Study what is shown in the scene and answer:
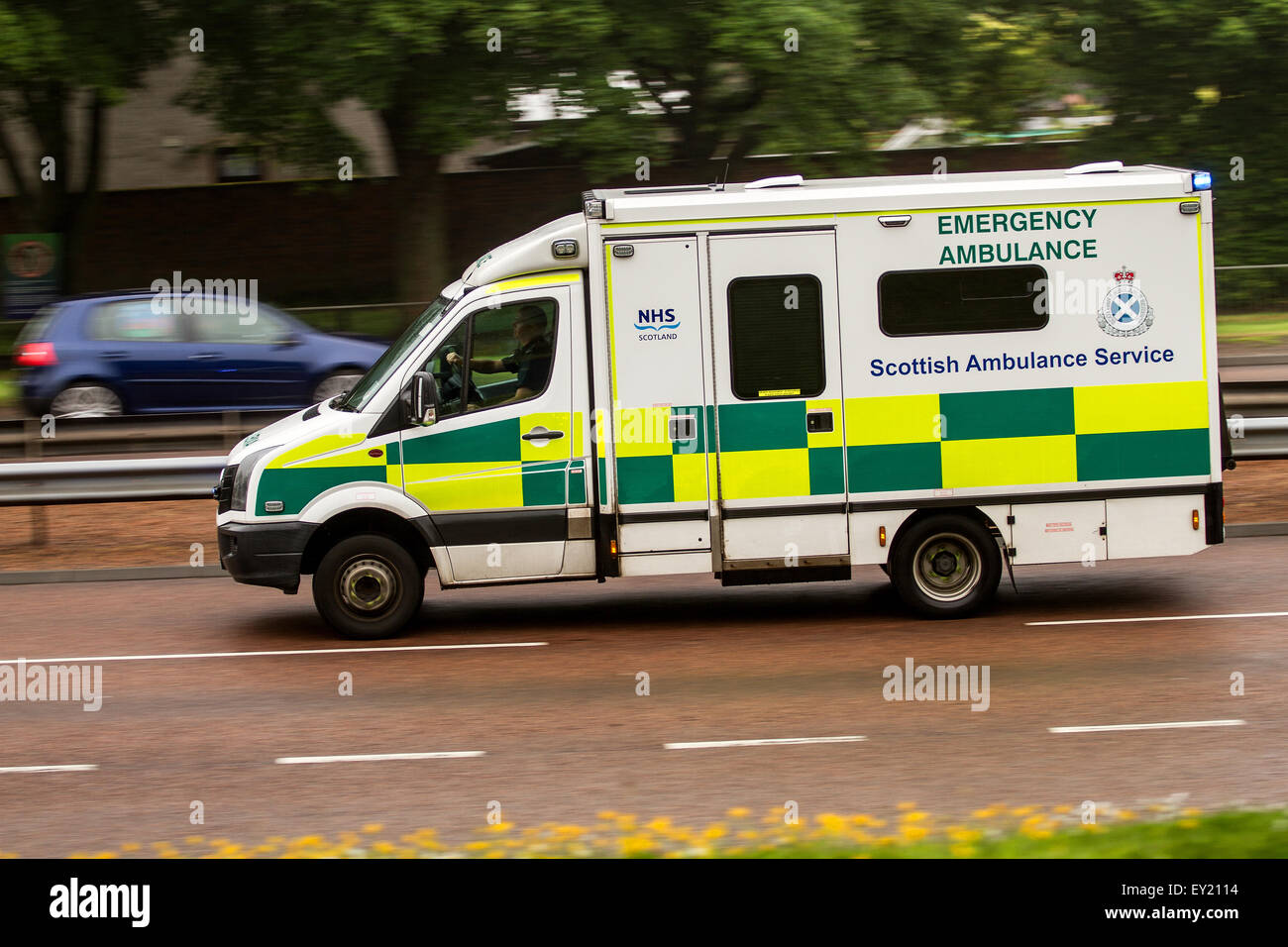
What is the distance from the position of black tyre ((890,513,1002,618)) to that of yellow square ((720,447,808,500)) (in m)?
0.84

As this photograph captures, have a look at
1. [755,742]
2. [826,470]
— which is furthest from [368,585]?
[755,742]

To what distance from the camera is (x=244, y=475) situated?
9711 mm

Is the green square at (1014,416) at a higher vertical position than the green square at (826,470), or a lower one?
higher

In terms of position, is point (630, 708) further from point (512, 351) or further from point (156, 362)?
point (156, 362)

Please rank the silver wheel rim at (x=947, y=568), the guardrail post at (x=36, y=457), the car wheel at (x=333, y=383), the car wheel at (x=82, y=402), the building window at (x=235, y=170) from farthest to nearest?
the building window at (x=235, y=170)
the car wheel at (x=333, y=383)
the car wheel at (x=82, y=402)
the guardrail post at (x=36, y=457)
the silver wheel rim at (x=947, y=568)

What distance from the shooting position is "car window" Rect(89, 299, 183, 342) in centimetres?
1738

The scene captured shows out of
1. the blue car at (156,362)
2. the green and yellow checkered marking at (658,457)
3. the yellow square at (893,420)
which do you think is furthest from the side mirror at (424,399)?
the blue car at (156,362)

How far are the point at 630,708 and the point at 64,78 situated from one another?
19.1 meters

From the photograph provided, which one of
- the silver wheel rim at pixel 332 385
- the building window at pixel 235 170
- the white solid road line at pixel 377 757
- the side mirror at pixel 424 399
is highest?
the building window at pixel 235 170

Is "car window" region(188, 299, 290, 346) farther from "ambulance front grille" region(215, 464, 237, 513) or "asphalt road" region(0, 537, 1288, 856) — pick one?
"ambulance front grille" region(215, 464, 237, 513)

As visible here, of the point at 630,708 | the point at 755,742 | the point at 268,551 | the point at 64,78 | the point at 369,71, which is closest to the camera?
the point at 755,742

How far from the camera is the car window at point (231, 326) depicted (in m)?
17.5

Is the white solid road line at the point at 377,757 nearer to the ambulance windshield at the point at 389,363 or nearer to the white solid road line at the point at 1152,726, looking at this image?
the white solid road line at the point at 1152,726

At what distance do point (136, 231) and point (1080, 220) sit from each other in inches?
1184
